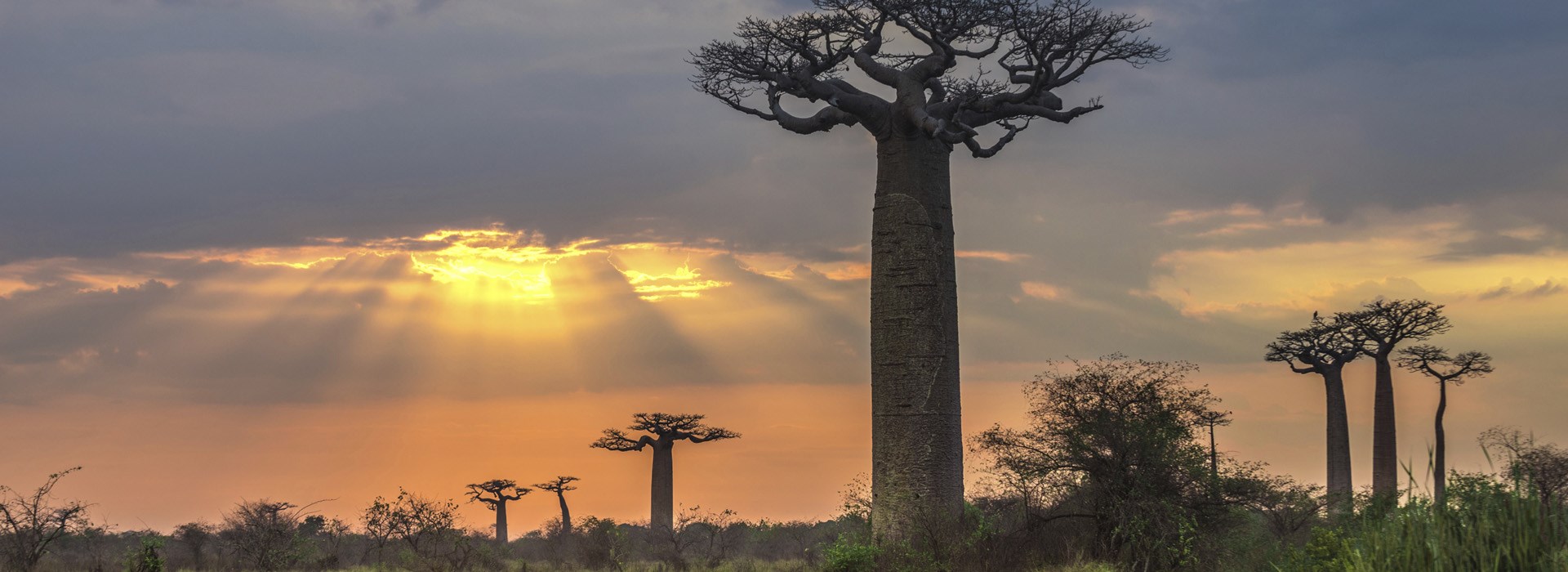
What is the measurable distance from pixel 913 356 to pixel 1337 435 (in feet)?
72.4

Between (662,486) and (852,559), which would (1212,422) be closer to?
(852,559)

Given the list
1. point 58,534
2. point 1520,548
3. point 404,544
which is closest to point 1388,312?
point 404,544

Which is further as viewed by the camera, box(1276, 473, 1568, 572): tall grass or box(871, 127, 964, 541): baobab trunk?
box(871, 127, 964, 541): baobab trunk

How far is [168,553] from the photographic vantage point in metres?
27.7

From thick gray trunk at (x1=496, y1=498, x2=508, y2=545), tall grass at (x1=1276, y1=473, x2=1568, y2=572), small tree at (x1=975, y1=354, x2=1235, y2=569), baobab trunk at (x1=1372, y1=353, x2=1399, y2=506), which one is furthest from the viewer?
thick gray trunk at (x1=496, y1=498, x2=508, y2=545)

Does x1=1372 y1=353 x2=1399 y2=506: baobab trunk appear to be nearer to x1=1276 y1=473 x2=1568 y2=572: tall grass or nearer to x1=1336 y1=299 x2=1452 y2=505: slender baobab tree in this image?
x1=1336 y1=299 x2=1452 y2=505: slender baobab tree

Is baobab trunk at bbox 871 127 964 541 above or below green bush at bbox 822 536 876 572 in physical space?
above

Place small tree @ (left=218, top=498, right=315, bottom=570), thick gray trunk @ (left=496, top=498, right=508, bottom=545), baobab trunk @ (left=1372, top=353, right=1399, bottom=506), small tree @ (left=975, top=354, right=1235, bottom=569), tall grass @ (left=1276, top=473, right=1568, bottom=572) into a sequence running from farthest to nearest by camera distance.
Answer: thick gray trunk @ (left=496, top=498, right=508, bottom=545) → baobab trunk @ (left=1372, top=353, right=1399, bottom=506) → small tree @ (left=218, top=498, right=315, bottom=570) → small tree @ (left=975, top=354, right=1235, bottom=569) → tall grass @ (left=1276, top=473, right=1568, bottom=572)

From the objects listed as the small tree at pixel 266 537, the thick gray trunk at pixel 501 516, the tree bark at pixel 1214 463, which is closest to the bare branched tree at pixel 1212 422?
the tree bark at pixel 1214 463

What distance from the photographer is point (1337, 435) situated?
109 feet

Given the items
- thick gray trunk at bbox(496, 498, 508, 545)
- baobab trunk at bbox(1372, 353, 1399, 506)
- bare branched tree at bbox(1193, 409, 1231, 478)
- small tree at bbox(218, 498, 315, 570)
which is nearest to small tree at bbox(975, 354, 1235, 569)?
bare branched tree at bbox(1193, 409, 1231, 478)

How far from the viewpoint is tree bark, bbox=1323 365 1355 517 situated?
32.3 m

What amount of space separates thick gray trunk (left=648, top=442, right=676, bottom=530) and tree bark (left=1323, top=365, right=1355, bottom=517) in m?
17.2

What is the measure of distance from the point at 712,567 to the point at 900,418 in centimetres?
691
